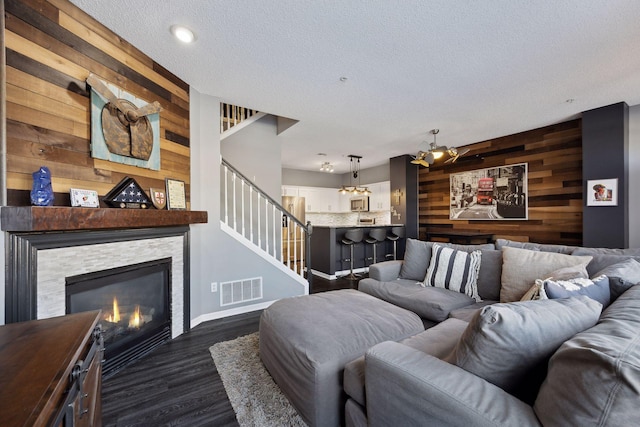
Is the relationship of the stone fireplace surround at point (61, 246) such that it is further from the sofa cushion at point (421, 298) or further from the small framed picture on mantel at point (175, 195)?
the sofa cushion at point (421, 298)

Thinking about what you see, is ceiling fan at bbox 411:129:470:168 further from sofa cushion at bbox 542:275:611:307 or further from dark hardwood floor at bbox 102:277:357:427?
dark hardwood floor at bbox 102:277:357:427

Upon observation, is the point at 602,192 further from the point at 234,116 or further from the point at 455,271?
the point at 234,116

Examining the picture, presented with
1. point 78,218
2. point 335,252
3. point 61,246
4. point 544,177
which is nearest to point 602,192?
point 544,177

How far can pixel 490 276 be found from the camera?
96.9 inches

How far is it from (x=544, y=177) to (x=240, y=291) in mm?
5179

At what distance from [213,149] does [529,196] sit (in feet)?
17.1

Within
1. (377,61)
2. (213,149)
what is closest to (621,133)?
(377,61)

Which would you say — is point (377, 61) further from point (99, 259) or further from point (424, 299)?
point (99, 259)

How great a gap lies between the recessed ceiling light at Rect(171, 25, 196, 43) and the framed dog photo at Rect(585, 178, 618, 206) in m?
5.15

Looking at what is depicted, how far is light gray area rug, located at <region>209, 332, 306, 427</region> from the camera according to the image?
160 cm

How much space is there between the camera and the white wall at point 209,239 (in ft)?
9.93

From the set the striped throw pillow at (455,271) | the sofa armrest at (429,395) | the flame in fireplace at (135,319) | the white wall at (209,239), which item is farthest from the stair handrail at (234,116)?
the sofa armrest at (429,395)

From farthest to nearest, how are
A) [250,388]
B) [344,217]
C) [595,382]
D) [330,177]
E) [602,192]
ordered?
[344,217]
[330,177]
[602,192]
[250,388]
[595,382]

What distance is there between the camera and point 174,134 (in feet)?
9.01
